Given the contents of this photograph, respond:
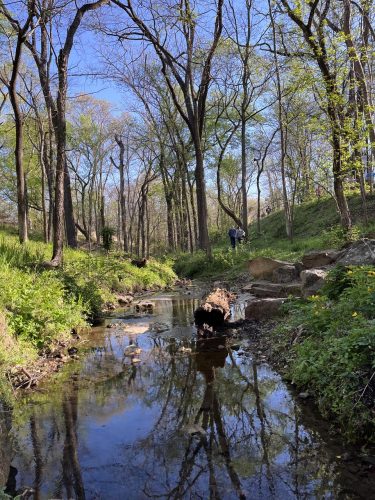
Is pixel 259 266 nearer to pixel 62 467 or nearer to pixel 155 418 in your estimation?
pixel 155 418

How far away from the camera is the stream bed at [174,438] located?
338cm

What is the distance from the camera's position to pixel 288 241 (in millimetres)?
24109

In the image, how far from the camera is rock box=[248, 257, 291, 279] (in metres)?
13.1

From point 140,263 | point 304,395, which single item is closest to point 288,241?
point 140,263

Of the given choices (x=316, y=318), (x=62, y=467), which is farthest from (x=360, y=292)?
(x=62, y=467)

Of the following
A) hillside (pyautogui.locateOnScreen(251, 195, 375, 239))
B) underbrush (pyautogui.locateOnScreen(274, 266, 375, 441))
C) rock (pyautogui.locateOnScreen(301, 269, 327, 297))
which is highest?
hillside (pyautogui.locateOnScreen(251, 195, 375, 239))

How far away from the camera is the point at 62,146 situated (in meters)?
12.3

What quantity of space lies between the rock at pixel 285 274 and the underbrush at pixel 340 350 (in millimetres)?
4865

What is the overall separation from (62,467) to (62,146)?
10.3m

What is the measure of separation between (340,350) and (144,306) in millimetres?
8524

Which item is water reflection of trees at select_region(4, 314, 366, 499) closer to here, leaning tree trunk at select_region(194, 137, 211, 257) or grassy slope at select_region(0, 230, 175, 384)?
grassy slope at select_region(0, 230, 175, 384)

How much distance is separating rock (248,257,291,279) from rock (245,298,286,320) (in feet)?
13.1

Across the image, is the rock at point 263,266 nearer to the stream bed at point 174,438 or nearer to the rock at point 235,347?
the rock at point 235,347

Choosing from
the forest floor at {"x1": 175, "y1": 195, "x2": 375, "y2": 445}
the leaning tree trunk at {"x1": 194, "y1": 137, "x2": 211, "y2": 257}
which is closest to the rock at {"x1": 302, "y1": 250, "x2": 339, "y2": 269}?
the forest floor at {"x1": 175, "y1": 195, "x2": 375, "y2": 445}
